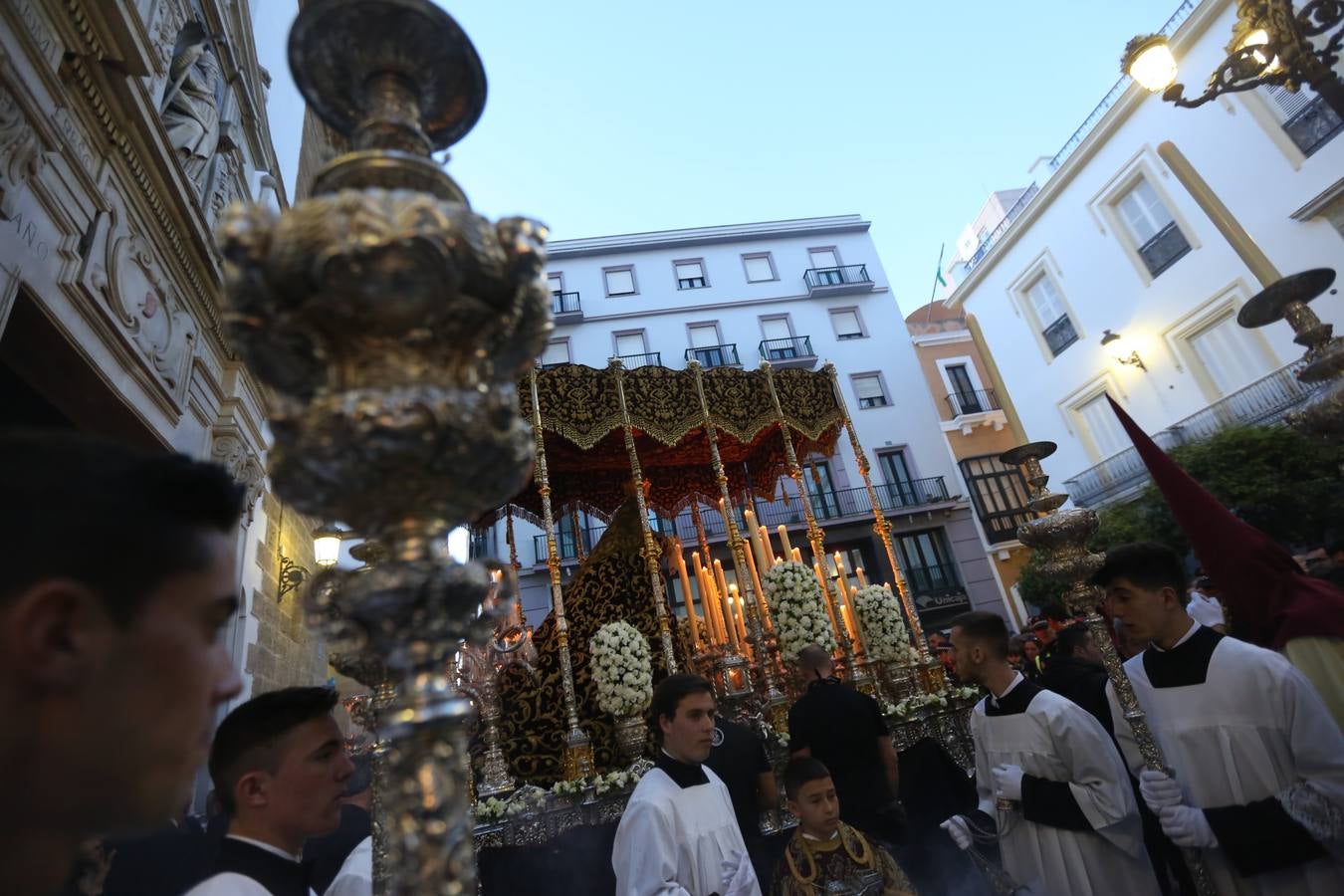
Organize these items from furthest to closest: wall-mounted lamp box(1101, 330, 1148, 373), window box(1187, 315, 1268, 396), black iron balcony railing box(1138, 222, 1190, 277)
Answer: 1. wall-mounted lamp box(1101, 330, 1148, 373)
2. black iron balcony railing box(1138, 222, 1190, 277)
3. window box(1187, 315, 1268, 396)

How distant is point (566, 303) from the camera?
21.1 m

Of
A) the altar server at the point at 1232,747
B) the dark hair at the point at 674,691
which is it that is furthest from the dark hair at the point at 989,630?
the dark hair at the point at 674,691

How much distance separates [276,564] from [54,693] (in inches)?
306

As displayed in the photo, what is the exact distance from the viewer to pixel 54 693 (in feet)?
2.16

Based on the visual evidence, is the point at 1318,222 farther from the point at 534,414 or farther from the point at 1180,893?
the point at 534,414

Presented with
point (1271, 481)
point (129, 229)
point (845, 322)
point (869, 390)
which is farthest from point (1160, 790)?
point (845, 322)

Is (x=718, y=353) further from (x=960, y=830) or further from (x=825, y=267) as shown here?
(x=960, y=830)

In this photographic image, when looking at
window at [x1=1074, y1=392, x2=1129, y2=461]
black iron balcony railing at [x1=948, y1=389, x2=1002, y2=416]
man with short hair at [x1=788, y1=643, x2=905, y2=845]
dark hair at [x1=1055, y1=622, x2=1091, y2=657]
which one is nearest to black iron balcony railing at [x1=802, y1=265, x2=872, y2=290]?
black iron balcony railing at [x1=948, y1=389, x2=1002, y2=416]

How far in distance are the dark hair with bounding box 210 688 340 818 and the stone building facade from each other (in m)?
2.36

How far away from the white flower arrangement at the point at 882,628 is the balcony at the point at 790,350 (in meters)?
15.5

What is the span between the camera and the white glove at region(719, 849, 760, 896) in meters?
2.48

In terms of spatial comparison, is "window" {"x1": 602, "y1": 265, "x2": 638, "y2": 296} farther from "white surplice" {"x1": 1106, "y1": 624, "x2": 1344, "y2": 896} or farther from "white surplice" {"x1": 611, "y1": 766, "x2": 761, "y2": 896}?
"white surplice" {"x1": 1106, "y1": 624, "x2": 1344, "y2": 896}

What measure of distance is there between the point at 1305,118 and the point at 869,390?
1141 centimetres

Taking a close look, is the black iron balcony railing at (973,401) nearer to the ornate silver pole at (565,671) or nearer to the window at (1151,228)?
the window at (1151,228)
